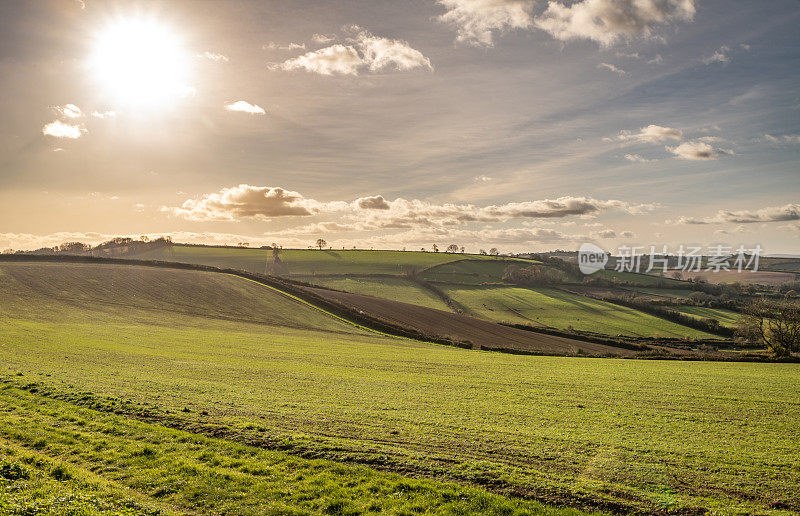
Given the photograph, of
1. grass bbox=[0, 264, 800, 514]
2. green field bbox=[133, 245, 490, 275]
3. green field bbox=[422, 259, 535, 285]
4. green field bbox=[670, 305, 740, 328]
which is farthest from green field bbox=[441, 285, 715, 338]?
grass bbox=[0, 264, 800, 514]

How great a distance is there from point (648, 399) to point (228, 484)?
2646cm

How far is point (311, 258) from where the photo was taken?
168 m

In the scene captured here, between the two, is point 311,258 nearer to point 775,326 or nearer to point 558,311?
point 558,311

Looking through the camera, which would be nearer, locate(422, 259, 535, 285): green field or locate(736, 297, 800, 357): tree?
locate(736, 297, 800, 357): tree

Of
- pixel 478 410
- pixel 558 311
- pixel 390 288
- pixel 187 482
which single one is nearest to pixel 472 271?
pixel 390 288

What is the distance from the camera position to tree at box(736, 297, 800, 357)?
5859 centimetres

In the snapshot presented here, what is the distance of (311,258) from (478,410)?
14873cm

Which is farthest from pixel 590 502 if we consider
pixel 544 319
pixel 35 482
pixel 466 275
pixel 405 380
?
pixel 466 275

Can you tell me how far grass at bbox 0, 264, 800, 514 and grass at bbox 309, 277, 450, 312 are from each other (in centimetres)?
6229

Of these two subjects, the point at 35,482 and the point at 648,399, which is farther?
the point at 648,399

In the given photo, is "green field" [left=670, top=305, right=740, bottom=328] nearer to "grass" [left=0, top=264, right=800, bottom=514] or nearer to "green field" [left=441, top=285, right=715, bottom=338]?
"green field" [left=441, top=285, right=715, bottom=338]

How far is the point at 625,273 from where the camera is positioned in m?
160

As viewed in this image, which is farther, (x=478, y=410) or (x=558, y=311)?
(x=558, y=311)

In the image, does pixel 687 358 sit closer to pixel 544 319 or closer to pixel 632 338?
pixel 632 338
